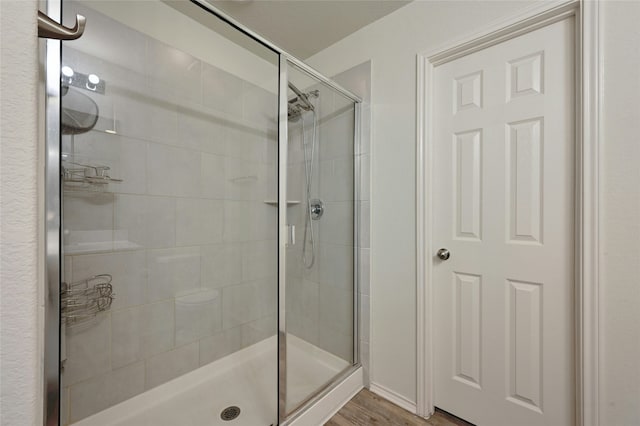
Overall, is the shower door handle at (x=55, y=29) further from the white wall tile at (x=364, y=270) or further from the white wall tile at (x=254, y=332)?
the white wall tile at (x=254, y=332)

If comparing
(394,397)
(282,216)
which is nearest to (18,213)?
(282,216)

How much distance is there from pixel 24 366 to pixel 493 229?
1.61 metres

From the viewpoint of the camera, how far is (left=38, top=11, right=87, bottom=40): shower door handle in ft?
1.39

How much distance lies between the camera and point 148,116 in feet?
4.87

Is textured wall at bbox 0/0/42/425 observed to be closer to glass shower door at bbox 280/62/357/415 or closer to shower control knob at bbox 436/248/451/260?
glass shower door at bbox 280/62/357/415

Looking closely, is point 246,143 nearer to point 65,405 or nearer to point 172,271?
point 172,271

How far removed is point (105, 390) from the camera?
4.43 feet

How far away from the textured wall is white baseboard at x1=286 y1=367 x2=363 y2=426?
1257 millimetres

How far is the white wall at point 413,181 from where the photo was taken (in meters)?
1.00

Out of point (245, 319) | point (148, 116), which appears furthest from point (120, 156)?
point (245, 319)

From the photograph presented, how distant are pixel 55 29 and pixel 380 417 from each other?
1.93m

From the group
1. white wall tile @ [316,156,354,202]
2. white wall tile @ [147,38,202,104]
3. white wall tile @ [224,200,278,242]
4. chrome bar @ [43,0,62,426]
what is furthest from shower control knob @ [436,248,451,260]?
white wall tile @ [147,38,202,104]

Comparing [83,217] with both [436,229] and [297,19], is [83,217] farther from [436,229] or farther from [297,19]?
[436,229]

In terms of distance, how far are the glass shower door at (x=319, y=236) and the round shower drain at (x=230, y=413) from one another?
0.38 m
